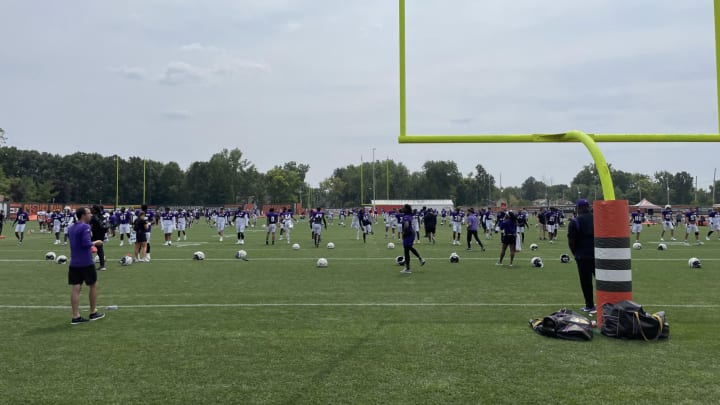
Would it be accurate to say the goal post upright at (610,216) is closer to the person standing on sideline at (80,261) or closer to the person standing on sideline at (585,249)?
the person standing on sideline at (585,249)

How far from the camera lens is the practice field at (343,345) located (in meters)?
4.91

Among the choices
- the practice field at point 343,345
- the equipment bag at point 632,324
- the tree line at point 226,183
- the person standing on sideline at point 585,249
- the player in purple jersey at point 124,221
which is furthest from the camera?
the tree line at point 226,183

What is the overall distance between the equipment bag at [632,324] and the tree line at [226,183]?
71712 mm

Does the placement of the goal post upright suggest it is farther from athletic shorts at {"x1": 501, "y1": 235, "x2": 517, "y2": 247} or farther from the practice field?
athletic shorts at {"x1": 501, "y1": 235, "x2": 517, "y2": 247}

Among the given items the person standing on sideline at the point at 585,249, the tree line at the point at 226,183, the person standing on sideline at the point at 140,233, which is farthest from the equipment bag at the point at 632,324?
the tree line at the point at 226,183

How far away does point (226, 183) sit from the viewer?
105062 millimetres

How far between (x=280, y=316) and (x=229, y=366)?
2630 millimetres

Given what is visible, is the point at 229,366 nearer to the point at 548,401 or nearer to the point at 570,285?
the point at 548,401

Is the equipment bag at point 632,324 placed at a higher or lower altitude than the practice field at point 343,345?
higher

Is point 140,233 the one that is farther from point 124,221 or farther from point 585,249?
point 585,249

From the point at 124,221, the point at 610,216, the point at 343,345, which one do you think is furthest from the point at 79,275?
the point at 124,221

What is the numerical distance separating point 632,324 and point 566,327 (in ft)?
2.67

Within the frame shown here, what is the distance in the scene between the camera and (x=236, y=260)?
57.2 ft

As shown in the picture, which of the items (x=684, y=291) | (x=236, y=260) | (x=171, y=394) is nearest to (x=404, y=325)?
(x=171, y=394)
